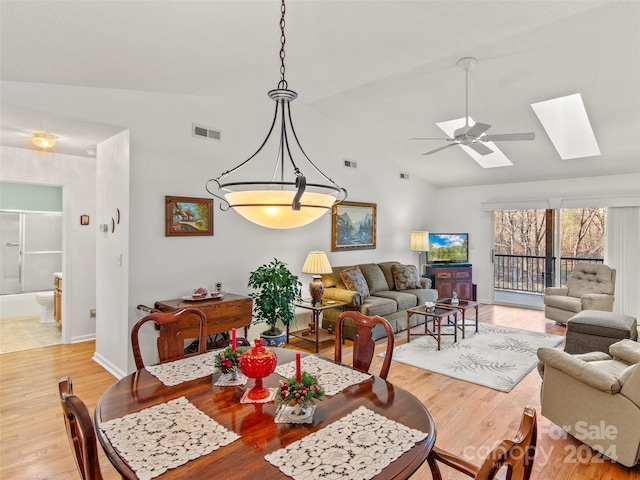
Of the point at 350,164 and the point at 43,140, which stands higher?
the point at 350,164

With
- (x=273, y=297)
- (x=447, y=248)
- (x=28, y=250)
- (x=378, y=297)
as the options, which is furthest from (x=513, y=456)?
(x=28, y=250)

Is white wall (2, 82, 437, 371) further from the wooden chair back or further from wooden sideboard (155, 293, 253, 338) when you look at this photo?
the wooden chair back

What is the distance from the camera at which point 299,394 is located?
1.45 metres

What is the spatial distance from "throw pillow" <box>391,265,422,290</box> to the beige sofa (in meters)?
0.05

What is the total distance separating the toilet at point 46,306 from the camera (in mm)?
5762

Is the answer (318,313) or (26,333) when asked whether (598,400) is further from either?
(26,333)

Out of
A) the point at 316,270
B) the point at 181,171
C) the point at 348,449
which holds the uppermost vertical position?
the point at 181,171

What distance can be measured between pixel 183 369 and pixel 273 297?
231 cm

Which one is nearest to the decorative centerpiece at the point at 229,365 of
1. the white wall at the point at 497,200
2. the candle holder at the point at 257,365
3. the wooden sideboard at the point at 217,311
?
the candle holder at the point at 257,365

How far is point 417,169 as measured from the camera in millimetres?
7363

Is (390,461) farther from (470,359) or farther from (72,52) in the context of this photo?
(470,359)

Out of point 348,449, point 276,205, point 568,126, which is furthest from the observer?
point 568,126

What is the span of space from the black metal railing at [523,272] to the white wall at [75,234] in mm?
7264

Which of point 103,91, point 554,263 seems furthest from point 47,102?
point 554,263
